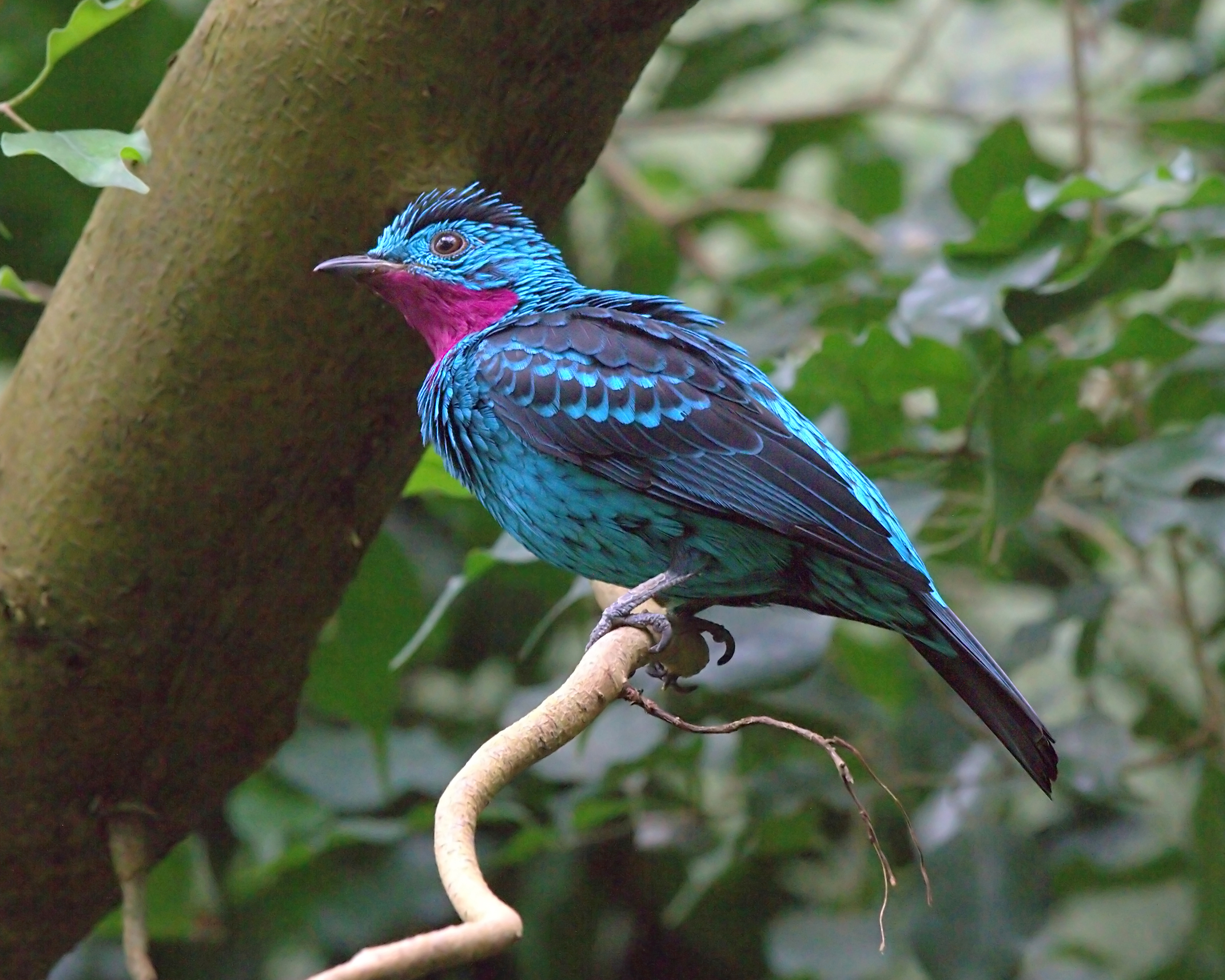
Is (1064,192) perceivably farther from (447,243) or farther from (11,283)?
(11,283)

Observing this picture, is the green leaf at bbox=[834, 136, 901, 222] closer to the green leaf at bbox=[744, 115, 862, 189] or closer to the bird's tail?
the green leaf at bbox=[744, 115, 862, 189]

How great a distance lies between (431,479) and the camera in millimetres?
2896

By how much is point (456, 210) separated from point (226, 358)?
0.50 m

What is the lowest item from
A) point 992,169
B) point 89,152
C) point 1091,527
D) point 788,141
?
point 1091,527

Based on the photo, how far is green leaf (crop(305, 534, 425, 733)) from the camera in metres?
3.22

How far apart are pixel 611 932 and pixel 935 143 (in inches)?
186

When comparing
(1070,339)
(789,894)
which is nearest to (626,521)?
(789,894)

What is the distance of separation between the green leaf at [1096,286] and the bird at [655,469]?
583 mm

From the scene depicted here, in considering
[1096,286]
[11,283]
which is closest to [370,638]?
[11,283]

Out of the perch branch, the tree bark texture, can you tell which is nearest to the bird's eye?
the tree bark texture

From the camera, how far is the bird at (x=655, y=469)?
2.29 m

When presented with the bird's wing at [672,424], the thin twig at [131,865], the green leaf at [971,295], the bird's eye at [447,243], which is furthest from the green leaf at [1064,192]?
the thin twig at [131,865]

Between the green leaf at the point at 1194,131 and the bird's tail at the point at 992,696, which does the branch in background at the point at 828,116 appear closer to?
the green leaf at the point at 1194,131

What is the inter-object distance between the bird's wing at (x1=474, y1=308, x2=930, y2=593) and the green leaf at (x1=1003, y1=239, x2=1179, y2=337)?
25.9 inches
